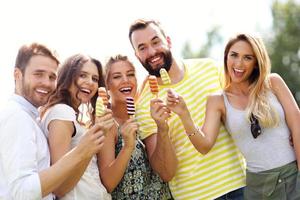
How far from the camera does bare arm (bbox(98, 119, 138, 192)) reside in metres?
5.24

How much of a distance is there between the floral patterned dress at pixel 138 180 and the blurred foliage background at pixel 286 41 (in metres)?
25.7

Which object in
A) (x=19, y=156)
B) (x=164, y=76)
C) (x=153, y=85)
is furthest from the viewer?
(x=164, y=76)

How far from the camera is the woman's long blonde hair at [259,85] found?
5.37 metres

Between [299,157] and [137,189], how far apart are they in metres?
1.56

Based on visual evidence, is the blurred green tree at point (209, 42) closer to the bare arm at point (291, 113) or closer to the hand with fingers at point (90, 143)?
the bare arm at point (291, 113)

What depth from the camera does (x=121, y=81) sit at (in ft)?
19.1

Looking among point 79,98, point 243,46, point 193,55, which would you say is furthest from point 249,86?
point 193,55

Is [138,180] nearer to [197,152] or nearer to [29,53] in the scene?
[197,152]

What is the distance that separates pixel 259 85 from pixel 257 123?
1.22ft

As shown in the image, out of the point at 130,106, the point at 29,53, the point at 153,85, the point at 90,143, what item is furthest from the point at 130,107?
the point at 29,53

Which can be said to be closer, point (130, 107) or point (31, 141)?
point (31, 141)

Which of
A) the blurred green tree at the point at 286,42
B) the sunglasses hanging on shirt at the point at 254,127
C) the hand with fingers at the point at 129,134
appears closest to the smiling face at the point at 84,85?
the hand with fingers at the point at 129,134

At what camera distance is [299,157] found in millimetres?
5367

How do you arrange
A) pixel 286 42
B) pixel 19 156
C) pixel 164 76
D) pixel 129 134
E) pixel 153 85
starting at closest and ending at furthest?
pixel 19 156
pixel 129 134
pixel 153 85
pixel 164 76
pixel 286 42
